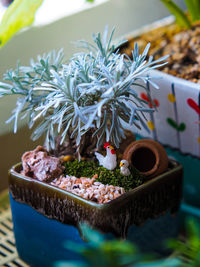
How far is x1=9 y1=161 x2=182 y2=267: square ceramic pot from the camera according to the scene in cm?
48

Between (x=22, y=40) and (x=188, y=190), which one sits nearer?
(x=188, y=190)

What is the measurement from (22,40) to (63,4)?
0.58 feet

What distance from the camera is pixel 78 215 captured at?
0.49 m

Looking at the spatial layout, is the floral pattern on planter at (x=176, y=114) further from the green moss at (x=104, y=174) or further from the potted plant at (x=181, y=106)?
the green moss at (x=104, y=174)

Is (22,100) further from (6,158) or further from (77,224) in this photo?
(6,158)

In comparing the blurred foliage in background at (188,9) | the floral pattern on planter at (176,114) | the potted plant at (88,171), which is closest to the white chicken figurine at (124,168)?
the potted plant at (88,171)

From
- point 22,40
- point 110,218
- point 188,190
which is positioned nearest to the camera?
point 110,218

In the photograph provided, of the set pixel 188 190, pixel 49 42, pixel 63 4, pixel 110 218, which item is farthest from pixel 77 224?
pixel 63 4

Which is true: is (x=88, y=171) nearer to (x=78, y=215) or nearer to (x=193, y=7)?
(x=78, y=215)

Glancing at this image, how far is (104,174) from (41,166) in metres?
0.08

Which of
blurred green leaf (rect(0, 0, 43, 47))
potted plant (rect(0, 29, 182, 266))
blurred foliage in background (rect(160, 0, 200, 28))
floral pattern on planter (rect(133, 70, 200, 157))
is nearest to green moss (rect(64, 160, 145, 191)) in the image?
potted plant (rect(0, 29, 182, 266))

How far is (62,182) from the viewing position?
523 mm

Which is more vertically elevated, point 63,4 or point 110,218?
point 63,4

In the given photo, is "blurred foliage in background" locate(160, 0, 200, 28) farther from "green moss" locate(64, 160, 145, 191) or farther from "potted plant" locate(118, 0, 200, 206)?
"green moss" locate(64, 160, 145, 191)
